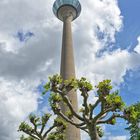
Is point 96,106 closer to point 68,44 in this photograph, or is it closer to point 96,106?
point 96,106

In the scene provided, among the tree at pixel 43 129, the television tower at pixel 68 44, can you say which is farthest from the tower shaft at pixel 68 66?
the tree at pixel 43 129

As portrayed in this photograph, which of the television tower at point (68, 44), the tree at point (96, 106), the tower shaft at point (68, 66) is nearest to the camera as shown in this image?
the tree at point (96, 106)

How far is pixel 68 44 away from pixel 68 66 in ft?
20.3

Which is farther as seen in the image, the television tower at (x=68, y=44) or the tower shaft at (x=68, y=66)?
the television tower at (x=68, y=44)

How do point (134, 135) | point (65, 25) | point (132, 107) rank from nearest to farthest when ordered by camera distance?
point (132, 107), point (134, 135), point (65, 25)

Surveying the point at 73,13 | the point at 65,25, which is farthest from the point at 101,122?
the point at 73,13

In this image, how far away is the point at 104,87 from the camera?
21359 mm

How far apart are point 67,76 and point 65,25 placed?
15271 mm

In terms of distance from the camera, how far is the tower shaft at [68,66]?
53.5 metres

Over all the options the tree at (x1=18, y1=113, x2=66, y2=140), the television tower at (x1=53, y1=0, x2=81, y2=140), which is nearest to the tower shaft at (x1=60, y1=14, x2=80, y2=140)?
the television tower at (x1=53, y1=0, x2=81, y2=140)

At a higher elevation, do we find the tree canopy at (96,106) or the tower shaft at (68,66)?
the tower shaft at (68,66)

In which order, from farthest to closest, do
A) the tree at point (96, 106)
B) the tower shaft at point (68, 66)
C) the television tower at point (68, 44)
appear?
the television tower at point (68, 44) < the tower shaft at point (68, 66) < the tree at point (96, 106)

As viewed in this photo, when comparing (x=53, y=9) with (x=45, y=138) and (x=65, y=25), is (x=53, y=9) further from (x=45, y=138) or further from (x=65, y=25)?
(x=45, y=138)

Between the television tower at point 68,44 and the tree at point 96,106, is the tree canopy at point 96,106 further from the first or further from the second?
the television tower at point 68,44
